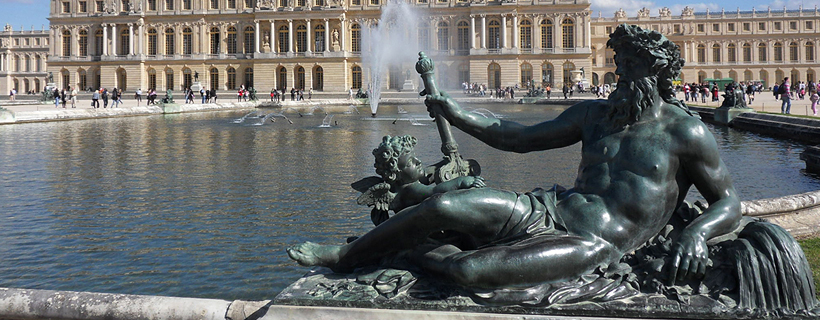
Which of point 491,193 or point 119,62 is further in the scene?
point 119,62

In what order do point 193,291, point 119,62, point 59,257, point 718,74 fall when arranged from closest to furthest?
point 193,291, point 59,257, point 119,62, point 718,74

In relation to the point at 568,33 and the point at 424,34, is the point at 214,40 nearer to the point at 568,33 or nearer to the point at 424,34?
the point at 424,34

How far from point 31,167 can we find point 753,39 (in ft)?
273

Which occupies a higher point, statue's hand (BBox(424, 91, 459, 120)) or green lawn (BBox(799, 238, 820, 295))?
statue's hand (BBox(424, 91, 459, 120))

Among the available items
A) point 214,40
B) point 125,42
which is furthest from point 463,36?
point 125,42

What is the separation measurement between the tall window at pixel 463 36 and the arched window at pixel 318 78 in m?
12.4

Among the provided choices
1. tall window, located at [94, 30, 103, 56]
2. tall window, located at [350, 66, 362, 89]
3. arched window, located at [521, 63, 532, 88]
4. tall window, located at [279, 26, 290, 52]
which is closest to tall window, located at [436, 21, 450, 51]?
arched window, located at [521, 63, 532, 88]

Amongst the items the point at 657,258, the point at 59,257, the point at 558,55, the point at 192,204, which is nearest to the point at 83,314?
the point at 657,258

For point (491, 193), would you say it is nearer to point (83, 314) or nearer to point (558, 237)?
point (558, 237)

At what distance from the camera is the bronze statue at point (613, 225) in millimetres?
2561

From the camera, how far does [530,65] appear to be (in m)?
61.5

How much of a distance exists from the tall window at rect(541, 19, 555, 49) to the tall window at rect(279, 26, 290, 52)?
22547 mm

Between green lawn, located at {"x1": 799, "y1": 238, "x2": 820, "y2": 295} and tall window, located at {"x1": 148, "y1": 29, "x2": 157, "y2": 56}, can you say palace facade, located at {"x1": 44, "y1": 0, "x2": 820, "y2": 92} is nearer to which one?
tall window, located at {"x1": 148, "y1": 29, "x2": 157, "y2": 56}

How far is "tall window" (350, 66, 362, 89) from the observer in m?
63.5
